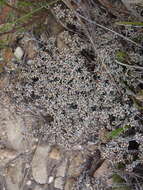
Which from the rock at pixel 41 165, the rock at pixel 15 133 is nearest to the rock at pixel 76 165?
the rock at pixel 41 165

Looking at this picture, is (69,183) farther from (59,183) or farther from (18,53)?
(18,53)

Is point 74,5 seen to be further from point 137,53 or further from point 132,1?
point 137,53

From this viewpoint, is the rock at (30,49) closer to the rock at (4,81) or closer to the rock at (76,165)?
the rock at (4,81)

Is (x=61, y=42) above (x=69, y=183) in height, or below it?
above

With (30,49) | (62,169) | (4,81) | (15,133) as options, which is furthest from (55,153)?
(30,49)

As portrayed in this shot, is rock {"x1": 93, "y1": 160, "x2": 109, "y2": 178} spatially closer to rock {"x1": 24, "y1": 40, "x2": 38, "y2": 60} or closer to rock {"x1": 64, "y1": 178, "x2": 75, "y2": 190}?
rock {"x1": 64, "y1": 178, "x2": 75, "y2": 190}

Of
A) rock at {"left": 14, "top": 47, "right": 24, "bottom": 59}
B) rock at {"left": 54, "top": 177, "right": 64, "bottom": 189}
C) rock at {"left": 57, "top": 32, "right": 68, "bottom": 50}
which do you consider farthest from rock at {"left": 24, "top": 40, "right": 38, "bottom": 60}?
rock at {"left": 54, "top": 177, "right": 64, "bottom": 189}
